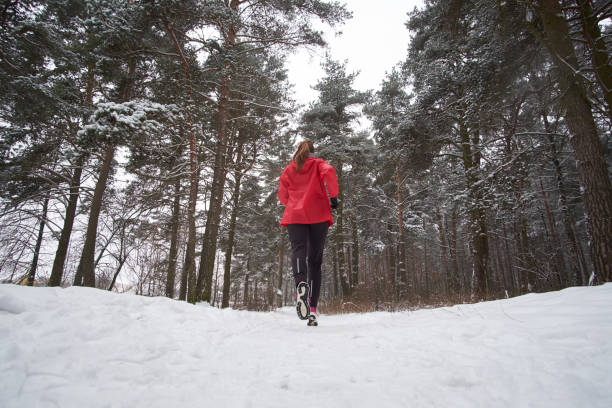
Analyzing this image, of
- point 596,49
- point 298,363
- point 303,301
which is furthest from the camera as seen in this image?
point 596,49

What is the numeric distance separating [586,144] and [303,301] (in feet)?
16.8

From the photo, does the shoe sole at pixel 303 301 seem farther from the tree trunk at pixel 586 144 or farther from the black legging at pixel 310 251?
the tree trunk at pixel 586 144

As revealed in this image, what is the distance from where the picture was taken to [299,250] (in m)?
3.22

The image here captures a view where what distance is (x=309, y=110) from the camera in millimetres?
13398

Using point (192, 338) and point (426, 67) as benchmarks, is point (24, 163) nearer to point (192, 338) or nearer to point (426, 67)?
point (192, 338)

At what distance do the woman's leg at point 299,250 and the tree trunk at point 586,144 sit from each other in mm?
4151

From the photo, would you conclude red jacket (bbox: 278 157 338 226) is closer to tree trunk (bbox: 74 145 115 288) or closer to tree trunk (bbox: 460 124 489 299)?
tree trunk (bbox: 460 124 489 299)

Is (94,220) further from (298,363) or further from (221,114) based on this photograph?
(298,363)

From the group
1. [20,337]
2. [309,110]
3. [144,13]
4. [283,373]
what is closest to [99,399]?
[20,337]

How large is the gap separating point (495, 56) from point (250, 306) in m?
9.50

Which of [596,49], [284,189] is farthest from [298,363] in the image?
[596,49]

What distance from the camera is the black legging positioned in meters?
3.16

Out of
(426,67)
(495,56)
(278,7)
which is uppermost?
(278,7)

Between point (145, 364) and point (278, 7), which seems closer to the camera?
point (145, 364)
